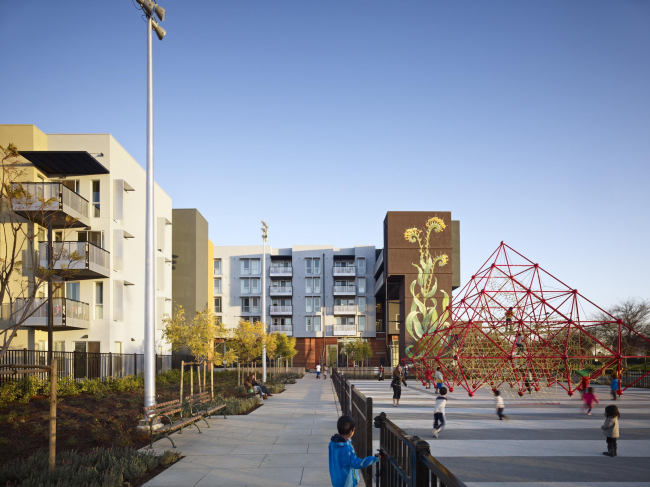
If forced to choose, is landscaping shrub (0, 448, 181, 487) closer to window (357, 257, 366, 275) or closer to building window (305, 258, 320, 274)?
window (357, 257, 366, 275)

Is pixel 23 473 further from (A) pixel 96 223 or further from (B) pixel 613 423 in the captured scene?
(A) pixel 96 223

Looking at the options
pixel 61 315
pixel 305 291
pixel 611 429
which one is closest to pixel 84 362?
pixel 61 315

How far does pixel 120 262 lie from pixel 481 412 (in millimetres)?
21031

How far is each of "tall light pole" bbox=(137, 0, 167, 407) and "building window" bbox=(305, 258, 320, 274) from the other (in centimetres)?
6385

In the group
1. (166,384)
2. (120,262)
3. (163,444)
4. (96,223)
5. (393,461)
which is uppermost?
(96,223)

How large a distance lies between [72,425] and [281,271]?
64.7m

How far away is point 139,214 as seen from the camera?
35656 millimetres

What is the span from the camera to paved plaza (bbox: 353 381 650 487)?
9.30 metres

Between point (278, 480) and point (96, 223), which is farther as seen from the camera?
point (96, 223)

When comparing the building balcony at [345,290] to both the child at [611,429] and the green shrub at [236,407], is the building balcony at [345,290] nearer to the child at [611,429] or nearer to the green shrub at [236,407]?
the green shrub at [236,407]

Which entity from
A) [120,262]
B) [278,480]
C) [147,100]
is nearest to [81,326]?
[120,262]

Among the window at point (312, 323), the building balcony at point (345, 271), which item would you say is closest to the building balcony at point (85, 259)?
the building balcony at point (345, 271)

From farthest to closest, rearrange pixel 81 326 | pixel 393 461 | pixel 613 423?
1. pixel 81 326
2. pixel 613 423
3. pixel 393 461

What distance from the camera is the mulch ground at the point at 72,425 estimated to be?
11.6m
